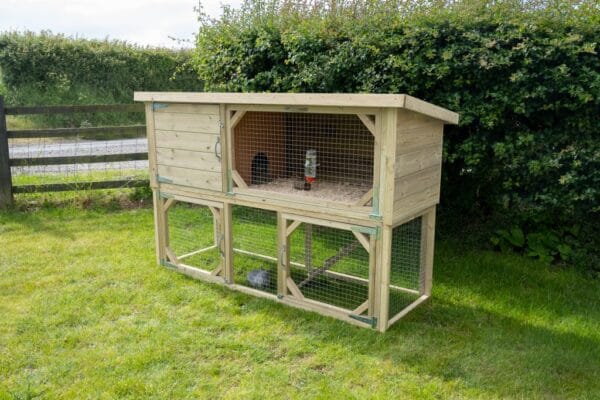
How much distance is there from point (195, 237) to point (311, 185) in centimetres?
208

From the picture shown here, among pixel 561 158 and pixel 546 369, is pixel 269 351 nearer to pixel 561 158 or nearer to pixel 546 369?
pixel 546 369

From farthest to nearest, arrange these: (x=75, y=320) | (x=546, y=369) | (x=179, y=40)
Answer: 1. (x=179, y=40)
2. (x=75, y=320)
3. (x=546, y=369)

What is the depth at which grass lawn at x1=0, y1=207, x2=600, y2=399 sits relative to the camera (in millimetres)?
3020

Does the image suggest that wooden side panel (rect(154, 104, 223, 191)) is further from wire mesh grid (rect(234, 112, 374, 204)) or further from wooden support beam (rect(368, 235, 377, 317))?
wooden support beam (rect(368, 235, 377, 317))

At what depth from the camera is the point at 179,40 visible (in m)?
6.71

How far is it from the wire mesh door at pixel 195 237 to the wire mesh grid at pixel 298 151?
541 millimetres

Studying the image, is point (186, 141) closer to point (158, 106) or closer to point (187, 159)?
point (187, 159)

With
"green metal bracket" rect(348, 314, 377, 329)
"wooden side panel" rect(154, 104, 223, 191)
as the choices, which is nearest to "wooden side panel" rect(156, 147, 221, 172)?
"wooden side panel" rect(154, 104, 223, 191)

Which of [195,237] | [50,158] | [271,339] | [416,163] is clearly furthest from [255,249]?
[50,158]

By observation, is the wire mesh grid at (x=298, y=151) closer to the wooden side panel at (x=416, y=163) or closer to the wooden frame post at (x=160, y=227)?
the wooden side panel at (x=416, y=163)

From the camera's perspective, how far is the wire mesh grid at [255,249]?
4.52 meters

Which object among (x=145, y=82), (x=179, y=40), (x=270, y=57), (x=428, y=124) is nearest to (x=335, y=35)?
(x=270, y=57)

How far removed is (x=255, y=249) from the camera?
545cm

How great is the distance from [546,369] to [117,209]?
5.40 metres
